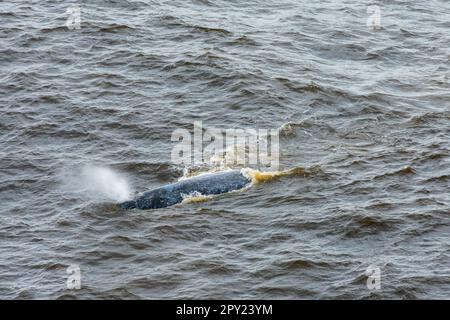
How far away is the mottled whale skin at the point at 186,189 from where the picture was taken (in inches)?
687

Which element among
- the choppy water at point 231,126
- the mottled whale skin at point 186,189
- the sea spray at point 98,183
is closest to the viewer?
the choppy water at point 231,126

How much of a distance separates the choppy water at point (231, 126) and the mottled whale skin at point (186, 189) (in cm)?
24

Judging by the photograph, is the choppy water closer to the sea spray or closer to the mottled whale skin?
the sea spray

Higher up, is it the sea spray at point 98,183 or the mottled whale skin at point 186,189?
the mottled whale skin at point 186,189

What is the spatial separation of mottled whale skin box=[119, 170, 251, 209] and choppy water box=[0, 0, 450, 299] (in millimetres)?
238

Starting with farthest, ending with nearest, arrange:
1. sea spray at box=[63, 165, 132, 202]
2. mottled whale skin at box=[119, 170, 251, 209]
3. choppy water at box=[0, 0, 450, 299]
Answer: sea spray at box=[63, 165, 132, 202] → mottled whale skin at box=[119, 170, 251, 209] → choppy water at box=[0, 0, 450, 299]

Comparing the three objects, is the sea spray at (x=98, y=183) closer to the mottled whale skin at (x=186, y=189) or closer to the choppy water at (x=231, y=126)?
the choppy water at (x=231, y=126)

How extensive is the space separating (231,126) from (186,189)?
13.8 feet

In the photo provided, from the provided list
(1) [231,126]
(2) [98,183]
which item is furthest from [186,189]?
(1) [231,126]

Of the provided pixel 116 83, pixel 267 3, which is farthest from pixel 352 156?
pixel 267 3

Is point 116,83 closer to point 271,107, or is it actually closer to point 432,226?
point 271,107

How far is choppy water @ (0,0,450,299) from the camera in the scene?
15336 mm

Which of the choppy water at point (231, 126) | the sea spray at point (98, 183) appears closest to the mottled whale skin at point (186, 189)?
the choppy water at point (231, 126)

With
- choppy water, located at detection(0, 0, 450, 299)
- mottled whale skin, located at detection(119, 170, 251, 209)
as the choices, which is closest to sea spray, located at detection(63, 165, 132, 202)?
choppy water, located at detection(0, 0, 450, 299)
